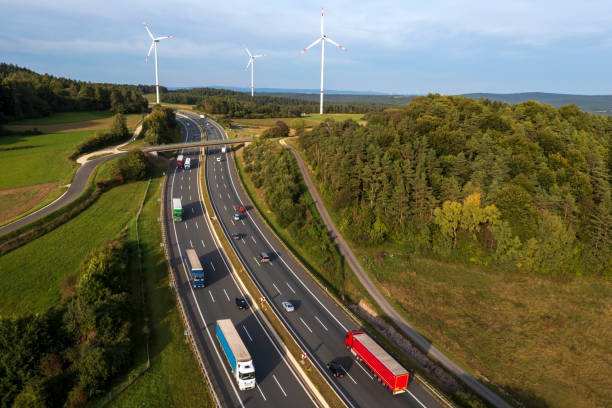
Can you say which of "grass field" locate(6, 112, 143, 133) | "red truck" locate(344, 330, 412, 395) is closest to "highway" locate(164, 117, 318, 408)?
"red truck" locate(344, 330, 412, 395)

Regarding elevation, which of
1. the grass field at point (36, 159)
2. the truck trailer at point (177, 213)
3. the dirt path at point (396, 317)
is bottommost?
the dirt path at point (396, 317)

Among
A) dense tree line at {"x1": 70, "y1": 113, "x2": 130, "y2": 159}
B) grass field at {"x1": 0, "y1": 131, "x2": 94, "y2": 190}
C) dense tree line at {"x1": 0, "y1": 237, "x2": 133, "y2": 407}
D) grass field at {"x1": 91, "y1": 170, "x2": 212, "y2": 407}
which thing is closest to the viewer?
dense tree line at {"x1": 0, "y1": 237, "x2": 133, "y2": 407}

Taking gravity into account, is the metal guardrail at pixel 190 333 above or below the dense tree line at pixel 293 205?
below

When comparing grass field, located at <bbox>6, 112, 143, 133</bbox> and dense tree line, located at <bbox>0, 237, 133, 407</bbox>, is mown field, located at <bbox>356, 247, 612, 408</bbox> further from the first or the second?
grass field, located at <bbox>6, 112, 143, 133</bbox>

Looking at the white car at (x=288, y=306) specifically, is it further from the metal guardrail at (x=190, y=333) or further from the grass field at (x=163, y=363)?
the grass field at (x=163, y=363)

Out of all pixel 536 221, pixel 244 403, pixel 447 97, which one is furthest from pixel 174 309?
pixel 447 97

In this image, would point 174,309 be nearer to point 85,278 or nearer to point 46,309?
point 85,278

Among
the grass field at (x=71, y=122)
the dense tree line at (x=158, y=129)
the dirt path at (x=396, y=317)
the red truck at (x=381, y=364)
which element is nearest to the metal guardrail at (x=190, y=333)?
the red truck at (x=381, y=364)
